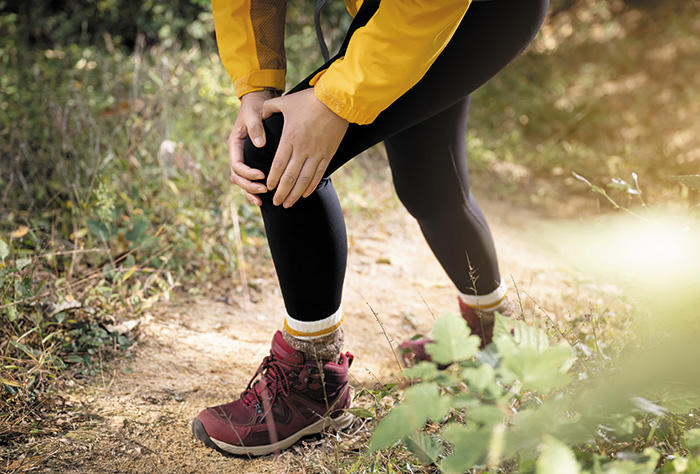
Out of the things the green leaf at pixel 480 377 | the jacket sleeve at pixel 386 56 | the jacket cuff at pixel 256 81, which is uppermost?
the jacket sleeve at pixel 386 56

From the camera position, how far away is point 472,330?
5.57ft

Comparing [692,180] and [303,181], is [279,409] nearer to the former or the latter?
[303,181]

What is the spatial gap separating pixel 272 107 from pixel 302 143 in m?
0.13

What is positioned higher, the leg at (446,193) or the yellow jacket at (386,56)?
the yellow jacket at (386,56)

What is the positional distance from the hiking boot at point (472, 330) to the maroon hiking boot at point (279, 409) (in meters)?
0.42

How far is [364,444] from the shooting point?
1.26m

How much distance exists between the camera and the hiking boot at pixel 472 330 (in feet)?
5.40

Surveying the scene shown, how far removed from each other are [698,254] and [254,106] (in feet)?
3.47

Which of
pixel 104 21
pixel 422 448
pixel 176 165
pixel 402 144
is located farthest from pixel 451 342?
pixel 104 21

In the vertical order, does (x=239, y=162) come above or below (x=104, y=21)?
below

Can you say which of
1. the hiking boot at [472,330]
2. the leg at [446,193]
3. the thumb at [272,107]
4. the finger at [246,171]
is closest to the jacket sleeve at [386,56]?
the thumb at [272,107]

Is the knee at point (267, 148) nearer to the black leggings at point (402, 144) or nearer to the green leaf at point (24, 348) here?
the black leggings at point (402, 144)

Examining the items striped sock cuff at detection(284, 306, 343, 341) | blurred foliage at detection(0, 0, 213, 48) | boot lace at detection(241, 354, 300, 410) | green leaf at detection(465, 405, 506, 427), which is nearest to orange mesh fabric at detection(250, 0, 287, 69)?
striped sock cuff at detection(284, 306, 343, 341)

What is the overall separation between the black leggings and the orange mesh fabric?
0.70ft
